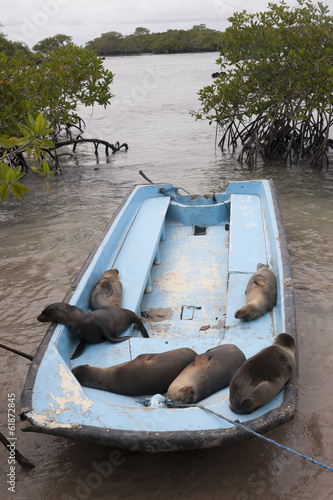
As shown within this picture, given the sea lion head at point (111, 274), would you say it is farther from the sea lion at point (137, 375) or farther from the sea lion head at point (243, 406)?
the sea lion head at point (243, 406)

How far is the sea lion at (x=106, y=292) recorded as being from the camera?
5158 mm

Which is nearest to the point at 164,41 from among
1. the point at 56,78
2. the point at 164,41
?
the point at 164,41

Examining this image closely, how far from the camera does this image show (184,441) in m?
3.24

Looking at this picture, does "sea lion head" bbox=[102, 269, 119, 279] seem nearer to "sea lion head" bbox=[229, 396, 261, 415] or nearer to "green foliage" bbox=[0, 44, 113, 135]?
"sea lion head" bbox=[229, 396, 261, 415]

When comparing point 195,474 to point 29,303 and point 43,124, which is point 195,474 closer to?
point 43,124

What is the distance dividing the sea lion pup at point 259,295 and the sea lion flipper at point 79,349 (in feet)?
5.16

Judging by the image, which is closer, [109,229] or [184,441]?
[184,441]

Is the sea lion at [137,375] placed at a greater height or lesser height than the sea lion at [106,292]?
lesser

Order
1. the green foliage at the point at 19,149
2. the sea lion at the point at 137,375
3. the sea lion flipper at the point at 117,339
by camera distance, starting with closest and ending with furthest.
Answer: the green foliage at the point at 19,149
the sea lion at the point at 137,375
the sea lion flipper at the point at 117,339

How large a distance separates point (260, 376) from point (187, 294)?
7.99 ft

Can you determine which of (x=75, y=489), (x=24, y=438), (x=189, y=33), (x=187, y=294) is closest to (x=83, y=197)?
(x=187, y=294)

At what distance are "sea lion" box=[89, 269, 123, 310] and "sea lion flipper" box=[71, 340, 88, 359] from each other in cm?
54

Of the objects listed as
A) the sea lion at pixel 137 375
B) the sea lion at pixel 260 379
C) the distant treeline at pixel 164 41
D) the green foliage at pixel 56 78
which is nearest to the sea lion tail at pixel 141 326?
the sea lion at pixel 137 375

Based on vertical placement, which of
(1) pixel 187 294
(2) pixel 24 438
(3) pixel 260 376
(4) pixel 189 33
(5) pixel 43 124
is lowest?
(2) pixel 24 438
